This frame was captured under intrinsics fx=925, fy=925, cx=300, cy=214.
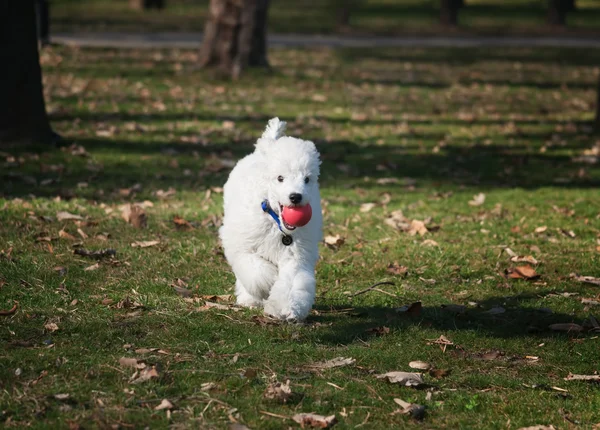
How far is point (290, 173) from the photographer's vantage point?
617 centimetres

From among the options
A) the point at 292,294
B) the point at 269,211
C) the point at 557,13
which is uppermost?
the point at 557,13

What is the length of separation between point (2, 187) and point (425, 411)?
Result: 7.07 meters

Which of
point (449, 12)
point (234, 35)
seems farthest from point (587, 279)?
point (449, 12)

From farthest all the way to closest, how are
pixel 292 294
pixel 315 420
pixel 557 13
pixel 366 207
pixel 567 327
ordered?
pixel 557 13
pixel 366 207
pixel 567 327
pixel 292 294
pixel 315 420

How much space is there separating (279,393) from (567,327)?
2813 mm

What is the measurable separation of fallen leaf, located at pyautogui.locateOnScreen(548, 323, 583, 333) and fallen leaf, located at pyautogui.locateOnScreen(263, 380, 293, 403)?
2648 mm

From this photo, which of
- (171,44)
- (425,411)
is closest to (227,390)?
(425,411)

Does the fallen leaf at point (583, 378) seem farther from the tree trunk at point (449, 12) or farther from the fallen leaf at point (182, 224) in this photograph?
the tree trunk at point (449, 12)

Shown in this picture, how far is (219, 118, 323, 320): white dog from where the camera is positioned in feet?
20.2

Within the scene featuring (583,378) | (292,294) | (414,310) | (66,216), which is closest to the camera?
(583,378)

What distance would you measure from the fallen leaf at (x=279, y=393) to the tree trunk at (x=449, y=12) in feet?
109

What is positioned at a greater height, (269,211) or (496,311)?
(269,211)

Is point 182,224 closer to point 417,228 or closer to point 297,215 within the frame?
point 417,228

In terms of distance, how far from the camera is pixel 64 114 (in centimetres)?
1533
